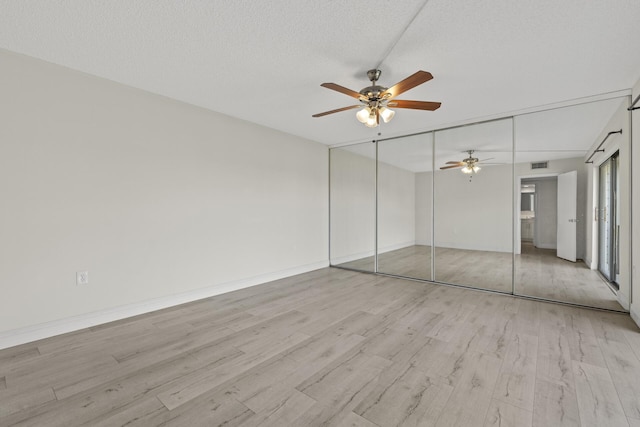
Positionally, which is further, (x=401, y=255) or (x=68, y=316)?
(x=401, y=255)

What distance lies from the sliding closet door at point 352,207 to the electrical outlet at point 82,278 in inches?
159

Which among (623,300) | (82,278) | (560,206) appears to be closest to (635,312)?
(623,300)

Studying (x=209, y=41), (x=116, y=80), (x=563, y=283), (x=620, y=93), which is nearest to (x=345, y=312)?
(x=209, y=41)

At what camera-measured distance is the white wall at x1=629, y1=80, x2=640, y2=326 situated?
2.90 m

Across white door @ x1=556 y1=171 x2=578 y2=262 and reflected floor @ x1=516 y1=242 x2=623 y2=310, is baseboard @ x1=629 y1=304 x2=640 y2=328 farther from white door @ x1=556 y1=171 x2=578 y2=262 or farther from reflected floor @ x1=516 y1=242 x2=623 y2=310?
white door @ x1=556 y1=171 x2=578 y2=262

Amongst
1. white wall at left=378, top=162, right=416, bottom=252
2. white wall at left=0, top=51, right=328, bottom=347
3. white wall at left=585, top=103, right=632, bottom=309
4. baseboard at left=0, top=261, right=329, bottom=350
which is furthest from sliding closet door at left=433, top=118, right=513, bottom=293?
baseboard at left=0, top=261, right=329, bottom=350

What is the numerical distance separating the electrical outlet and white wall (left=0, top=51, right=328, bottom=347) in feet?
0.14

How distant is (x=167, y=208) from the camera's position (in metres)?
3.42

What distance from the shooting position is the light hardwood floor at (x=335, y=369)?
1.63 meters

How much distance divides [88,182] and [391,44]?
3241 millimetres

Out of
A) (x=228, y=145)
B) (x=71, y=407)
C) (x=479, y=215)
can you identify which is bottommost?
(x=71, y=407)

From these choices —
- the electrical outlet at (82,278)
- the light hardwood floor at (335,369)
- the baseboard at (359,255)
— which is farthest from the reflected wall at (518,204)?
the electrical outlet at (82,278)

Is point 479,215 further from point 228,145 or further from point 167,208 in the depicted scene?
point 167,208

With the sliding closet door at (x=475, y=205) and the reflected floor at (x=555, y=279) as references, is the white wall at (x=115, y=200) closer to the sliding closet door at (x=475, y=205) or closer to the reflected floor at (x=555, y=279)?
the sliding closet door at (x=475, y=205)
